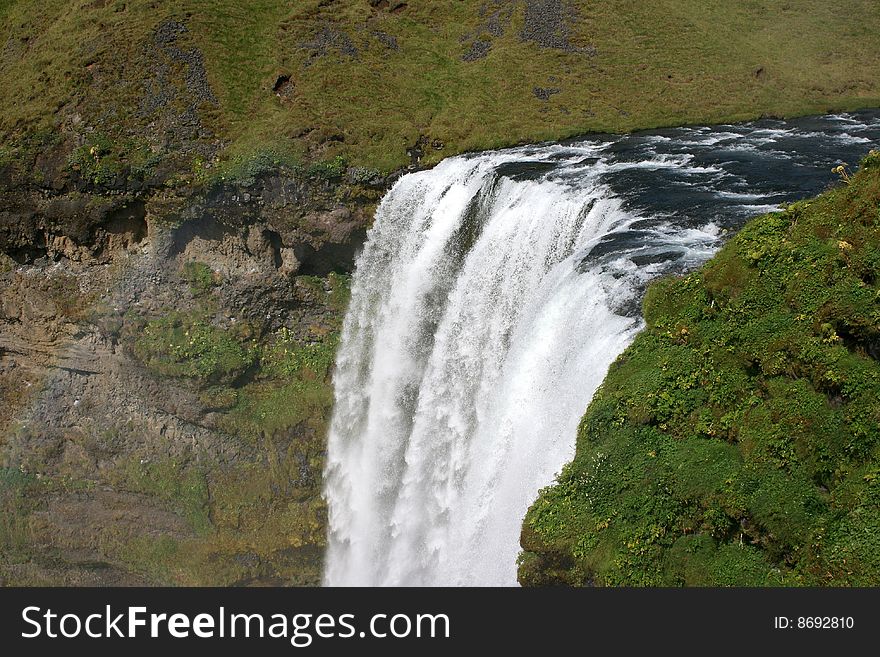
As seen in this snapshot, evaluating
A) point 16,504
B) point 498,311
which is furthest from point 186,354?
point 498,311

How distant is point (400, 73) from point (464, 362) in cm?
2037

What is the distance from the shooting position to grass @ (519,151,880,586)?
11.6m

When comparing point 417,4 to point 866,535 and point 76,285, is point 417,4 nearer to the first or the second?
point 76,285

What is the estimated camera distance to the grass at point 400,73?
31703 mm

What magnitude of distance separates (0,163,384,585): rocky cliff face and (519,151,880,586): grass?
17062mm

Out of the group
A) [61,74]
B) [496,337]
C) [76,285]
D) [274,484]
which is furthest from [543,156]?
[61,74]

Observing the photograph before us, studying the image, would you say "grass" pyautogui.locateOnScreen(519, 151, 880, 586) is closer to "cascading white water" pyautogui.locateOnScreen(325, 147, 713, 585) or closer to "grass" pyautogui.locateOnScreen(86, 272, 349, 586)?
"cascading white water" pyautogui.locateOnScreen(325, 147, 713, 585)

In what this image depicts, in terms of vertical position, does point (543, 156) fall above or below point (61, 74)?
below

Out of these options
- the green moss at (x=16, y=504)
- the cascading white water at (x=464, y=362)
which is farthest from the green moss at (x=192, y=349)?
the green moss at (x=16, y=504)

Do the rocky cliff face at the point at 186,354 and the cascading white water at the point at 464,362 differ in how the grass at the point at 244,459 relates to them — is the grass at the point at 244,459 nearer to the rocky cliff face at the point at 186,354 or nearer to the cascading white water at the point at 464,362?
the rocky cliff face at the point at 186,354

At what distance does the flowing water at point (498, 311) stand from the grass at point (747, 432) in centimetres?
146
